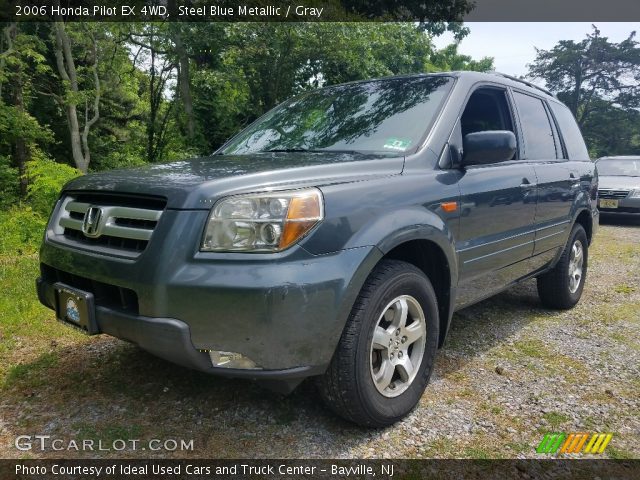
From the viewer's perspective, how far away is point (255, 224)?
6.09 ft

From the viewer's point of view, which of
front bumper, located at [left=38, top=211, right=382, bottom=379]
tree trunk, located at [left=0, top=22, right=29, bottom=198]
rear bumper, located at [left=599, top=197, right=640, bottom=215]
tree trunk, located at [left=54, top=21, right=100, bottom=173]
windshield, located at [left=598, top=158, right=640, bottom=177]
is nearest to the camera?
front bumper, located at [left=38, top=211, right=382, bottom=379]

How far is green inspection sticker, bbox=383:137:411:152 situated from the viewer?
2627mm

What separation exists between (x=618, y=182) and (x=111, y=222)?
12.0 metres

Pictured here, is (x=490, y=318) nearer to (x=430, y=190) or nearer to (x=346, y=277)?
(x=430, y=190)

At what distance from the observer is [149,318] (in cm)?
187

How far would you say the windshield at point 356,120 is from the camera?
108 inches

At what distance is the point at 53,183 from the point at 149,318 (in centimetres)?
755

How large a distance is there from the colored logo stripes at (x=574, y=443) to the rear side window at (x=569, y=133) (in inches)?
113

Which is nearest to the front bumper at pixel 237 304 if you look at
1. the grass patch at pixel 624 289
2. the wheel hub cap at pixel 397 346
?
the wheel hub cap at pixel 397 346

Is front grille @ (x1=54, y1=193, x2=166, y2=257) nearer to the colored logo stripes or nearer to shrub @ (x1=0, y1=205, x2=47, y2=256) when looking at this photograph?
the colored logo stripes

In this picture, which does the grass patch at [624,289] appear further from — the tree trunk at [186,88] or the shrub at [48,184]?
the tree trunk at [186,88]
